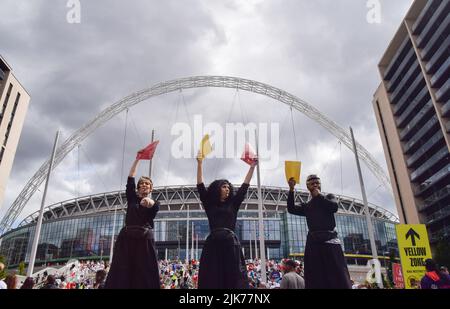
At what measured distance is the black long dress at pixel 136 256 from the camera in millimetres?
4445

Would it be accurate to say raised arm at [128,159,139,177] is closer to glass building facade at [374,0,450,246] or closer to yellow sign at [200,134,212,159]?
yellow sign at [200,134,212,159]

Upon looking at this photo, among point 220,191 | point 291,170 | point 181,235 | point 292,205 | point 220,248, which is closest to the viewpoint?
point 220,248

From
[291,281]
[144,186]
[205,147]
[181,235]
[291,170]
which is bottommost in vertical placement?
[291,281]

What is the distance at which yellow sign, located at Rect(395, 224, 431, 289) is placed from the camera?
10984mm

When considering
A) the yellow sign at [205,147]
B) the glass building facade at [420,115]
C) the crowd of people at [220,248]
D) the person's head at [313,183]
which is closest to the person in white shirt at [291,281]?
the crowd of people at [220,248]

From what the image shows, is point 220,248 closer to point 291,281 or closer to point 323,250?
point 291,281

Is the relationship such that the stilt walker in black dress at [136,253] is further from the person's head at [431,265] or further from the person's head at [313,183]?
the person's head at [431,265]

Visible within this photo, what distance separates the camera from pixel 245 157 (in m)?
6.16

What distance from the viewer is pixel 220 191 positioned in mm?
5098

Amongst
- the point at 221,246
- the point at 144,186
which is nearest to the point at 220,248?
the point at 221,246

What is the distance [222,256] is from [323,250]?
1.49 metres

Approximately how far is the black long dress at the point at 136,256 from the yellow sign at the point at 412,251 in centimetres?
915

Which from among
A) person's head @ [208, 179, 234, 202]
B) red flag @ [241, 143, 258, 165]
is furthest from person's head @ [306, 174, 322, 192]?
person's head @ [208, 179, 234, 202]
